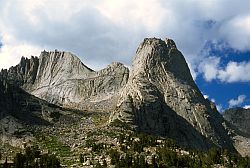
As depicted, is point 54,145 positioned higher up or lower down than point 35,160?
higher up

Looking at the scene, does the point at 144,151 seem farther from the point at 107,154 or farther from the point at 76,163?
the point at 76,163

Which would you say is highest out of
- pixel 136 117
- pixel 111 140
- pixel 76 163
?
pixel 136 117

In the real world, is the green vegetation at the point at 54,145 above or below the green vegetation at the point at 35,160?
above

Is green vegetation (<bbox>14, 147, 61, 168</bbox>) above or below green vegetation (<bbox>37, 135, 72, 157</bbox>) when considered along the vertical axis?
below

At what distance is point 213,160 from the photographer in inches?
5674

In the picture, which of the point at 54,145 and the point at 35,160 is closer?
the point at 35,160

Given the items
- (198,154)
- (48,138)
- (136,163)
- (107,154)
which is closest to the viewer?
(136,163)

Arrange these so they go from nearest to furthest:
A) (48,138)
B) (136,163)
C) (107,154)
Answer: (136,163), (107,154), (48,138)

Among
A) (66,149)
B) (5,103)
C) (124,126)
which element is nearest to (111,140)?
(66,149)

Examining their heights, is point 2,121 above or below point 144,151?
above

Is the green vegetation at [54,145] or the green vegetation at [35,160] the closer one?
the green vegetation at [35,160]

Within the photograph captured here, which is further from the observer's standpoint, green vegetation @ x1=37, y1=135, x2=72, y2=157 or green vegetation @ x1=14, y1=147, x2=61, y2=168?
green vegetation @ x1=37, y1=135, x2=72, y2=157

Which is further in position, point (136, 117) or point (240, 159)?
point (136, 117)

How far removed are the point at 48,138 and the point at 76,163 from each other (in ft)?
125
